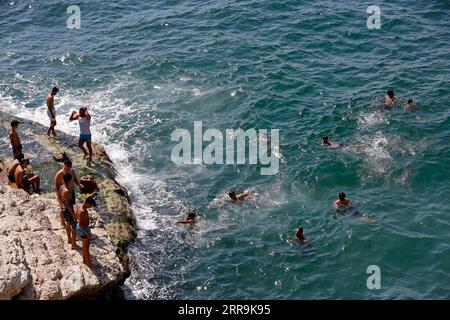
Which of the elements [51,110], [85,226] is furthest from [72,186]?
[51,110]

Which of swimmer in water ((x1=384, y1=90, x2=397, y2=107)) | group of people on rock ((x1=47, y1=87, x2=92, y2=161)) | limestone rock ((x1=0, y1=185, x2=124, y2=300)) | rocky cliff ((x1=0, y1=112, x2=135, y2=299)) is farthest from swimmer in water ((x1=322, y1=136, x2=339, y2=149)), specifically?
limestone rock ((x1=0, y1=185, x2=124, y2=300))

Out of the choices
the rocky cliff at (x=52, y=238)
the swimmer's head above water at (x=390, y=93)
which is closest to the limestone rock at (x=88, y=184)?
the rocky cliff at (x=52, y=238)

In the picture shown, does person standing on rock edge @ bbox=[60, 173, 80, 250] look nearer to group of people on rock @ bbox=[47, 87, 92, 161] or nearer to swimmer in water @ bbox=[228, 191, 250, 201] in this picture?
group of people on rock @ bbox=[47, 87, 92, 161]

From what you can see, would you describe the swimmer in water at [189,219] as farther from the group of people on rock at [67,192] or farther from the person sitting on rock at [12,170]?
the person sitting on rock at [12,170]

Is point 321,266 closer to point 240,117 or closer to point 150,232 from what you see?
point 150,232

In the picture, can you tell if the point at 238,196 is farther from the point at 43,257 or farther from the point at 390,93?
the point at 390,93
